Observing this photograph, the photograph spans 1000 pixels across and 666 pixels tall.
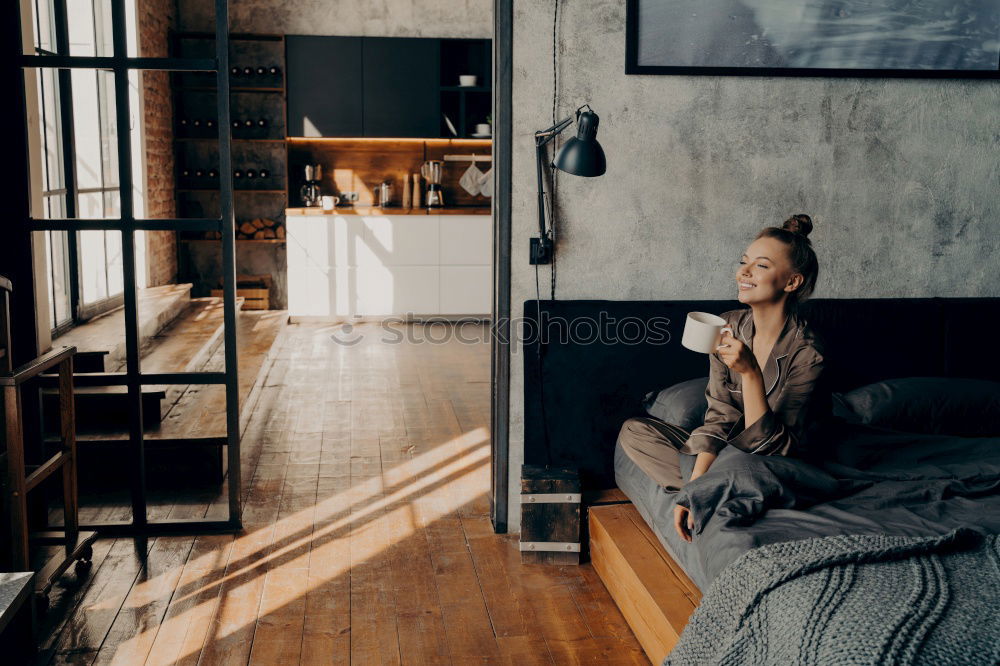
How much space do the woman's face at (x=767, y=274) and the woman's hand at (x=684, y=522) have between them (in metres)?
0.64

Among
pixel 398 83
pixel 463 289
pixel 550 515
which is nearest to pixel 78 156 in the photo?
pixel 398 83

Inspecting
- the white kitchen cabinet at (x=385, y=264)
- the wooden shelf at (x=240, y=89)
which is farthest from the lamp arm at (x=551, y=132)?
the wooden shelf at (x=240, y=89)

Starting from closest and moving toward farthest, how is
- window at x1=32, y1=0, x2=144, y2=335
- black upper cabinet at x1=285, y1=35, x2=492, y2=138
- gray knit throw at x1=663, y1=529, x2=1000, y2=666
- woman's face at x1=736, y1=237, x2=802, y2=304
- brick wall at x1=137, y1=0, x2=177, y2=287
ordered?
gray knit throw at x1=663, y1=529, x2=1000, y2=666 < woman's face at x1=736, y1=237, x2=802, y2=304 < window at x1=32, y1=0, x2=144, y2=335 < brick wall at x1=137, y1=0, x2=177, y2=287 < black upper cabinet at x1=285, y1=35, x2=492, y2=138

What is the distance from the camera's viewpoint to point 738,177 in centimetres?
340

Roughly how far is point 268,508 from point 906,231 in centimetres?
278

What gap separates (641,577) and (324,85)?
6.52 meters

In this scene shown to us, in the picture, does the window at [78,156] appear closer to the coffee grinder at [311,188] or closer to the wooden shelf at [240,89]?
the wooden shelf at [240,89]

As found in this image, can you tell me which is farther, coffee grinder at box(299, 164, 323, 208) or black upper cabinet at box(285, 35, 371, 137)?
coffee grinder at box(299, 164, 323, 208)

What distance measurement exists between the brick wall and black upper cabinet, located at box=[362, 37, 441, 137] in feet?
5.61

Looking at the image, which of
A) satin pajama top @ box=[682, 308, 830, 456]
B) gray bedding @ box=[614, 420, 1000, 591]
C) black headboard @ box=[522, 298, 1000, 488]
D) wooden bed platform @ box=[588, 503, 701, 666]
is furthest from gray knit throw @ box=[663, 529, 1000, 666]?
black headboard @ box=[522, 298, 1000, 488]

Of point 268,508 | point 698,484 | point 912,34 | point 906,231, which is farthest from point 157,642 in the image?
point 912,34

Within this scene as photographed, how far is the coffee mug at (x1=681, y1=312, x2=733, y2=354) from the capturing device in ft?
7.65

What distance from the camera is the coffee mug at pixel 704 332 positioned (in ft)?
7.65

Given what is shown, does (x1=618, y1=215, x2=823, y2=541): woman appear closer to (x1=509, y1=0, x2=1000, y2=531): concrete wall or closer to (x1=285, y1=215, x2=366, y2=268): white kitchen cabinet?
(x1=509, y1=0, x2=1000, y2=531): concrete wall
